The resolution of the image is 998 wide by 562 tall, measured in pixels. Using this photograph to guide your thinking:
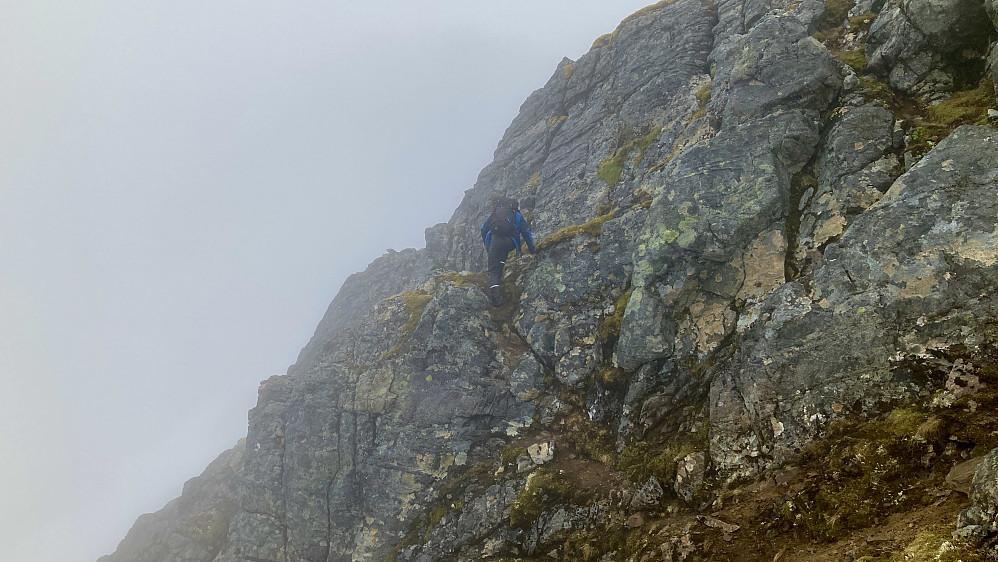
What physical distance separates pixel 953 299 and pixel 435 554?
59.5ft

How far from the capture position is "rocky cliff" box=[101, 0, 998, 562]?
9.13 m

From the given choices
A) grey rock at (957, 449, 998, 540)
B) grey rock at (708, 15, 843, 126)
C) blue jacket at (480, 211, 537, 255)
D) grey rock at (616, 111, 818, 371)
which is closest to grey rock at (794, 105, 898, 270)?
grey rock at (616, 111, 818, 371)

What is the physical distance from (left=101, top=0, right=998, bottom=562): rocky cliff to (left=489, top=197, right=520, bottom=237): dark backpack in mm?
2543

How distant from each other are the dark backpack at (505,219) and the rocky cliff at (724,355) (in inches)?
100

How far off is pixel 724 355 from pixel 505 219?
13590mm

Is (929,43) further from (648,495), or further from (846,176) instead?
(648,495)

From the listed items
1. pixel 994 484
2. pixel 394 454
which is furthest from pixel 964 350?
pixel 394 454

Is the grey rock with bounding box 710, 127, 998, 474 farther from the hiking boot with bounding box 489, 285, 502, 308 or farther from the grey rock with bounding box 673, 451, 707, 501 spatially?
the hiking boot with bounding box 489, 285, 502, 308

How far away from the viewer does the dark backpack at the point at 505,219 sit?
23.2 meters

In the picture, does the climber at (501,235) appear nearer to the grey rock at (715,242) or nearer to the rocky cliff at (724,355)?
the rocky cliff at (724,355)

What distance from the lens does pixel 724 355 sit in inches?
531

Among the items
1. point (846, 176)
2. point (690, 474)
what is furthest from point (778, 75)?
point (690, 474)

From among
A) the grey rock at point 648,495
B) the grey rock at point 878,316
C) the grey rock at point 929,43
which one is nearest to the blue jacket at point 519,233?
the grey rock at point 878,316

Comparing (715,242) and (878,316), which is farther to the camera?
(715,242)
